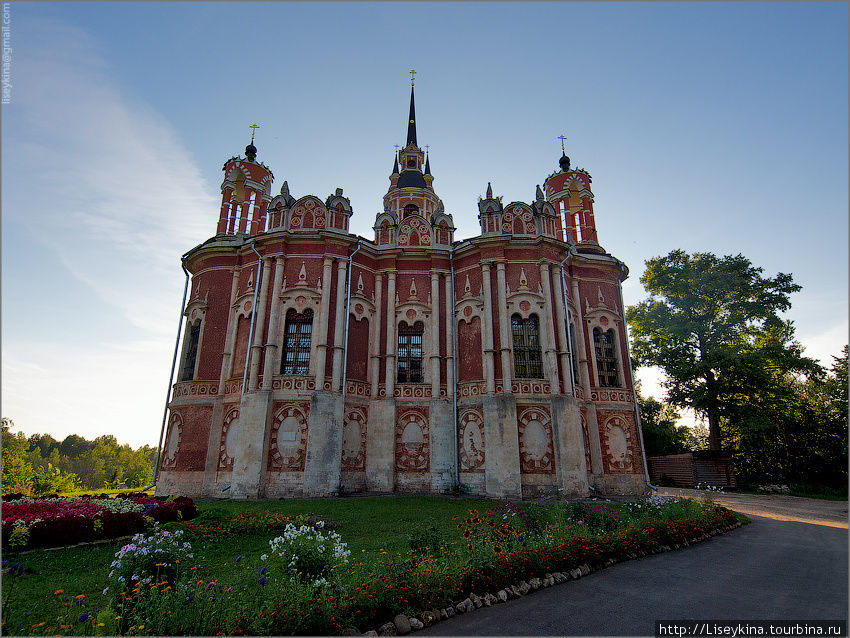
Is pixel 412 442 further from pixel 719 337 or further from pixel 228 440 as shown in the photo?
pixel 719 337

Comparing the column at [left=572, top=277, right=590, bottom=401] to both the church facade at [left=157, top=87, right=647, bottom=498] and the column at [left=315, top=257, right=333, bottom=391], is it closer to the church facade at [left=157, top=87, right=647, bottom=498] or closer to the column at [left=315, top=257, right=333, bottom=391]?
the church facade at [left=157, top=87, right=647, bottom=498]

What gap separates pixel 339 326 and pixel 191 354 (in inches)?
302

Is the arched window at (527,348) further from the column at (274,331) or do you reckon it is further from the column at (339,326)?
the column at (274,331)

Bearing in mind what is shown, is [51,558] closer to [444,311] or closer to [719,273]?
[444,311]

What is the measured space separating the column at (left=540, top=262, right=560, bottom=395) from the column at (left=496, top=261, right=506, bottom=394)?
1651 millimetres

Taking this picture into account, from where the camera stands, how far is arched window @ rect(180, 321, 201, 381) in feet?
70.7

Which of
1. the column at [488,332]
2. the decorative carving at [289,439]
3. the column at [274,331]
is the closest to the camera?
the decorative carving at [289,439]

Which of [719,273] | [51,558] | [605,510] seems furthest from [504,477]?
[719,273]

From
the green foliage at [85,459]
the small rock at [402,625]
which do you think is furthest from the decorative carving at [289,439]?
the green foliage at [85,459]

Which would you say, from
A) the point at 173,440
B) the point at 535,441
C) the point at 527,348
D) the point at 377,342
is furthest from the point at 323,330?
the point at 535,441

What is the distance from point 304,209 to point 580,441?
16028 millimetres

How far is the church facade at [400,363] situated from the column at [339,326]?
0.21 ft

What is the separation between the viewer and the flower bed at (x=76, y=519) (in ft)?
31.5

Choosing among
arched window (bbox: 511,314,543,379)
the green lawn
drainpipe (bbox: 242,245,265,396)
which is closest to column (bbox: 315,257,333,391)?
drainpipe (bbox: 242,245,265,396)
